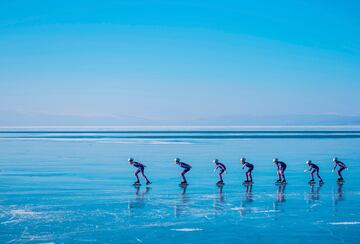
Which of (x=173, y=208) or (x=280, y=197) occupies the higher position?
(x=280, y=197)

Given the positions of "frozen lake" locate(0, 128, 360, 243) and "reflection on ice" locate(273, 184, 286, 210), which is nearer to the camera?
"frozen lake" locate(0, 128, 360, 243)

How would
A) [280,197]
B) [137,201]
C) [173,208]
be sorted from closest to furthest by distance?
[173,208] → [137,201] → [280,197]

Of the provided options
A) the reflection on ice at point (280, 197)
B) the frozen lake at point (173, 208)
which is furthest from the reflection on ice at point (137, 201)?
the reflection on ice at point (280, 197)

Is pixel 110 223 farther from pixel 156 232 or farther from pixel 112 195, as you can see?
pixel 112 195

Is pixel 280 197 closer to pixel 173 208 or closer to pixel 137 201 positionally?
pixel 173 208

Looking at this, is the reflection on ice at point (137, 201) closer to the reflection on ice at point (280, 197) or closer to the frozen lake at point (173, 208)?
the frozen lake at point (173, 208)

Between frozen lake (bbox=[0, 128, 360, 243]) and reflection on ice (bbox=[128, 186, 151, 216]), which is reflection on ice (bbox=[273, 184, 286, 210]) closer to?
frozen lake (bbox=[0, 128, 360, 243])

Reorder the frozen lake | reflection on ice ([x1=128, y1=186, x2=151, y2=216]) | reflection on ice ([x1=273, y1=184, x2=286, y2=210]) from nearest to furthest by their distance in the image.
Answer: the frozen lake → reflection on ice ([x1=128, y1=186, x2=151, y2=216]) → reflection on ice ([x1=273, y1=184, x2=286, y2=210])

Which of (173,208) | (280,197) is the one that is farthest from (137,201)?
(280,197)

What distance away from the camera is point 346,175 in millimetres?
18031

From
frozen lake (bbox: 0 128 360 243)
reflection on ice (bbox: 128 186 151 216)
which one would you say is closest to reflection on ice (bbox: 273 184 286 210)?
frozen lake (bbox: 0 128 360 243)

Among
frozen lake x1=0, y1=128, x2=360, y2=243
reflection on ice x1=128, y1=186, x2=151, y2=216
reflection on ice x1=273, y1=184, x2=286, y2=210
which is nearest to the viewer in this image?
frozen lake x1=0, y1=128, x2=360, y2=243

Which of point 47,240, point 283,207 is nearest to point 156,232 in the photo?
point 47,240

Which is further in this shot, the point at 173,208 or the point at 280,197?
the point at 280,197
